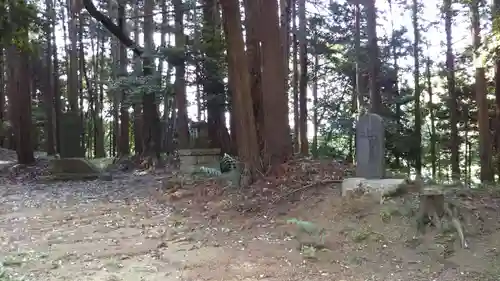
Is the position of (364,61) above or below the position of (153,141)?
above

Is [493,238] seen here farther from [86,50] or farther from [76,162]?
[86,50]

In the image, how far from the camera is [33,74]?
96.9ft

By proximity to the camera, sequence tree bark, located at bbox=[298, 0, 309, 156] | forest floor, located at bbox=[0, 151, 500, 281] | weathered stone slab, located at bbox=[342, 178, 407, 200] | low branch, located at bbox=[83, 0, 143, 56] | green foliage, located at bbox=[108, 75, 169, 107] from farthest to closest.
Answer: tree bark, located at bbox=[298, 0, 309, 156] → low branch, located at bbox=[83, 0, 143, 56] → green foliage, located at bbox=[108, 75, 169, 107] → weathered stone slab, located at bbox=[342, 178, 407, 200] → forest floor, located at bbox=[0, 151, 500, 281]

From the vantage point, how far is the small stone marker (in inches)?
288

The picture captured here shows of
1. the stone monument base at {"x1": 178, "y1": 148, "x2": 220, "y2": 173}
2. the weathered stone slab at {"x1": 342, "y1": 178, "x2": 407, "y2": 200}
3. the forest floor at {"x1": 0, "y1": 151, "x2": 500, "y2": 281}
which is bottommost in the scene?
the forest floor at {"x1": 0, "y1": 151, "x2": 500, "y2": 281}

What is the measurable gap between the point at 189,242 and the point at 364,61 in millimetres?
11028

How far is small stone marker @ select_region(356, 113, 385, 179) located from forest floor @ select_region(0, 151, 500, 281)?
63 centimetres

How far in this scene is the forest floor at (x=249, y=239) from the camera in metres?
5.15

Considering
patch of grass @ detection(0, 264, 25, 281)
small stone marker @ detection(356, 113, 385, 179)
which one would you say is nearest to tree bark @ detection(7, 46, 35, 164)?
patch of grass @ detection(0, 264, 25, 281)

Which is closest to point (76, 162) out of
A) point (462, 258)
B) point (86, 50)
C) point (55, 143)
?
point (462, 258)

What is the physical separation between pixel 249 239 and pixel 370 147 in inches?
96.4

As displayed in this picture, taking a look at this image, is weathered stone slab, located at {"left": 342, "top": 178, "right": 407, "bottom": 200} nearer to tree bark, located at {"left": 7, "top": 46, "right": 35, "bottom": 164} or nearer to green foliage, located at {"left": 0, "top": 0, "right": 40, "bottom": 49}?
green foliage, located at {"left": 0, "top": 0, "right": 40, "bottom": 49}

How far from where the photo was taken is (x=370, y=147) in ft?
24.2

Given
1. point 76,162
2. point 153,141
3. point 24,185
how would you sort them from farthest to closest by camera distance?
1. point 153,141
2. point 76,162
3. point 24,185
